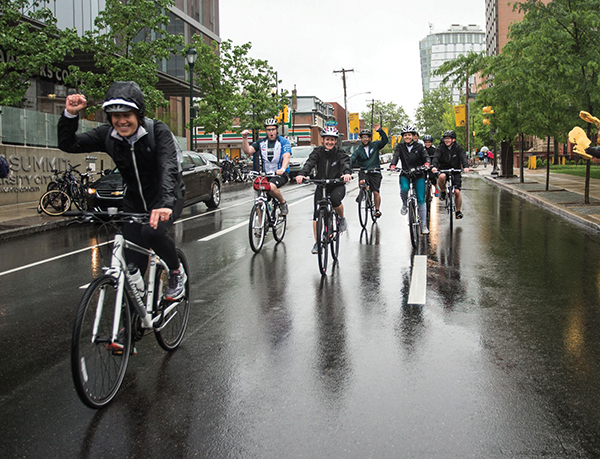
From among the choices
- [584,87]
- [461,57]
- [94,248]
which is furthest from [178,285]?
[461,57]

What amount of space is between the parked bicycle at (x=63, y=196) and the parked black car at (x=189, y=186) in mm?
904

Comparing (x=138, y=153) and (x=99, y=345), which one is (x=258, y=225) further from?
(x=99, y=345)

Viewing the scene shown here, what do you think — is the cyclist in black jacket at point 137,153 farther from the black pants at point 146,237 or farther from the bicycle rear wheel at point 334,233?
the bicycle rear wheel at point 334,233

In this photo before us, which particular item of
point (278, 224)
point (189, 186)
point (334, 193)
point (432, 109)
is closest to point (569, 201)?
point (278, 224)

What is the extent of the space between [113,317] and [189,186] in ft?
40.1

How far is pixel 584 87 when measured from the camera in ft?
52.8

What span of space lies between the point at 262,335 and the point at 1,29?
50.2 ft

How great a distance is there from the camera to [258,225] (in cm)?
977

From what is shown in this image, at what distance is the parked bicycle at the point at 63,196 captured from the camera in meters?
15.5

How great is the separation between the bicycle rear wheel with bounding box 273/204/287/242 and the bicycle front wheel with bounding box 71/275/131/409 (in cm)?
650

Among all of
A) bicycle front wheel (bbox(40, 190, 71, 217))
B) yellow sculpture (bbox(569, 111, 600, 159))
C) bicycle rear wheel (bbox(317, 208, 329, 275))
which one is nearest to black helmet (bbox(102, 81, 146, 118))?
bicycle rear wheel (bbox(317, 208, 329, 275))

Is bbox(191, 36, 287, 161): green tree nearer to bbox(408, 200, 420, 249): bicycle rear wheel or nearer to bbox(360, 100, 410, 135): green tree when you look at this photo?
bbox(408, 200, 420, 249): bicycle rear wheel

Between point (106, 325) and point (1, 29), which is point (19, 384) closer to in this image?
point (106, 325)

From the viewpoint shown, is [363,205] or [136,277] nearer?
[136,277]
